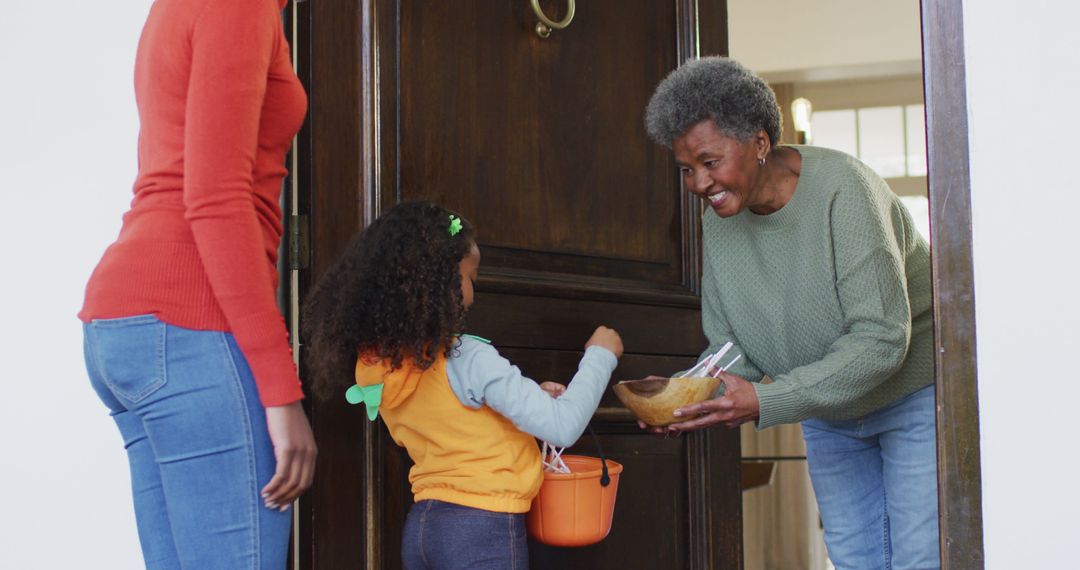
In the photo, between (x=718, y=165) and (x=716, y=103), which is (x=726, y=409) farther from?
(x=716, y=103)

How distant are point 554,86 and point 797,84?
199 inches

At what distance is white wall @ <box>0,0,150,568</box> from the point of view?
206 centimetres

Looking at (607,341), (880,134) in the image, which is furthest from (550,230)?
(880,134)

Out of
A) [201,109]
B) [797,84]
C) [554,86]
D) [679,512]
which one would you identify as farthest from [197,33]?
[797,84]

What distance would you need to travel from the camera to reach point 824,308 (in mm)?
1852

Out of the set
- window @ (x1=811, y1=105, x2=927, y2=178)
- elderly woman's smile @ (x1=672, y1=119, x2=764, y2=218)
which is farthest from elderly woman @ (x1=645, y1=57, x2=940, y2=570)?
window @ (x1=811, y1=105, x2=927, y2=178)

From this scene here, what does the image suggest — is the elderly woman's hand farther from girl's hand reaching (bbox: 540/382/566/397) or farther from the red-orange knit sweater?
the red-orange knit sweater

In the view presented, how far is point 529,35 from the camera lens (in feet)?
7.04

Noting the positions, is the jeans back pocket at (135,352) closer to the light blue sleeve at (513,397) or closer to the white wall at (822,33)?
the light blue sleeve at (513,397)

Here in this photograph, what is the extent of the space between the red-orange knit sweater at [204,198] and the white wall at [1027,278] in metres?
0.84

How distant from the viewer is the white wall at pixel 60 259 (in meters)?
2.06

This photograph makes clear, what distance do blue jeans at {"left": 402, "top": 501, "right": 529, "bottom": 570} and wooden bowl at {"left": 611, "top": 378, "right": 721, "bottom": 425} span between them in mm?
288

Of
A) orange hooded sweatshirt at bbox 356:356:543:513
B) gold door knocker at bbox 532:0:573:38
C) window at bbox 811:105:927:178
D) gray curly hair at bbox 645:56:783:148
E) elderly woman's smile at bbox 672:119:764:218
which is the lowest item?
orange hooded sweatshirt at bbox 356:356:543:513

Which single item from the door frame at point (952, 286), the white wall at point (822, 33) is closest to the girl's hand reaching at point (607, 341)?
the door frame at point (952, 286)
